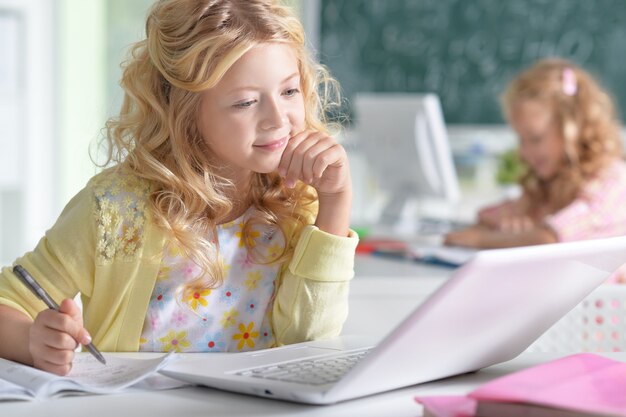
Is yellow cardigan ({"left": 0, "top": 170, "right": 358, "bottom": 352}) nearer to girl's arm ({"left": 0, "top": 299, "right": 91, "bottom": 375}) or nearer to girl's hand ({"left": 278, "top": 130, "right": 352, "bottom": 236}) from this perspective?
girl's hand ({"left": 278, "top": 130, "right": 352, "bottom": 236})

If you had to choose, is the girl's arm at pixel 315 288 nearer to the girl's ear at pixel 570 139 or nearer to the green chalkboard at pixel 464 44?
the girl's ear at pixel 570 139

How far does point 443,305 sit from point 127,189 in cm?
61

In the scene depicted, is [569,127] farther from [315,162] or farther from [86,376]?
[86,376]

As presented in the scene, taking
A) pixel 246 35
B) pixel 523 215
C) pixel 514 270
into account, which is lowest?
pixel 523 215

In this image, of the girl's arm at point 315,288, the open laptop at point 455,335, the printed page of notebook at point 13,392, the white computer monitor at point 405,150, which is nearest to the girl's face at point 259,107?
the girl's arm at point 315,288

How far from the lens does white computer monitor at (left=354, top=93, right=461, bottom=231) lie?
329 cm

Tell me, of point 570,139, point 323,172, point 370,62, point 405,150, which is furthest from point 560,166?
point 370,62

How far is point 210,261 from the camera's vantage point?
1.27 metres

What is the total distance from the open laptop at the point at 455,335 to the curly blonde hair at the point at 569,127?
1.85m

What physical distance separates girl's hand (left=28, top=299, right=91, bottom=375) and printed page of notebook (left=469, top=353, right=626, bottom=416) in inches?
16.4

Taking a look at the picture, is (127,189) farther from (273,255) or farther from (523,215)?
(523,215)

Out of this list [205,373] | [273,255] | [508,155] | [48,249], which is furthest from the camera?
[508,155]

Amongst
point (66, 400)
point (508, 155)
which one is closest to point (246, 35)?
point (66, 400)

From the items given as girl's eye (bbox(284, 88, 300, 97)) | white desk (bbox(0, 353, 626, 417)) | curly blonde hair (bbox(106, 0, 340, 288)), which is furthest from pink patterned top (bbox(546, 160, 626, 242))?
white desk (bbox(0, 353, 626, 417))
